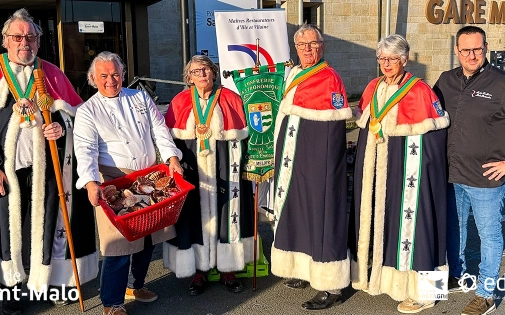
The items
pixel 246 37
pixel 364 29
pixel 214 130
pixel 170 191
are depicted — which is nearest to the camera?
pixel 170 191

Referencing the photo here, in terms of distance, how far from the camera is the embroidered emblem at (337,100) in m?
3.59

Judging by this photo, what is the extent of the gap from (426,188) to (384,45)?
102 cm

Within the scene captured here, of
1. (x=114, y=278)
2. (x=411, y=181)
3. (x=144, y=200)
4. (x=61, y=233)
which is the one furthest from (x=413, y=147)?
(x=61, y=233)

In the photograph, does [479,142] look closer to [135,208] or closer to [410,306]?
[410,306]

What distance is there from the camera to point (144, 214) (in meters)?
3.15

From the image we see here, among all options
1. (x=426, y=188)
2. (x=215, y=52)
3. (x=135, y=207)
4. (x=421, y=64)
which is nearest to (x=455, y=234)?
(x=426, y=188)

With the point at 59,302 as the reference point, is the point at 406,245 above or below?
above

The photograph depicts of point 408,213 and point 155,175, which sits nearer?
point 155,175

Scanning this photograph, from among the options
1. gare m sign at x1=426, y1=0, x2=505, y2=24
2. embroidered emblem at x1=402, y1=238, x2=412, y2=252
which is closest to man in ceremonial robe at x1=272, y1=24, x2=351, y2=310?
embroidered emblem at x1=402, y1=238, x2=412, y2=252

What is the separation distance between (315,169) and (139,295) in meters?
1.69

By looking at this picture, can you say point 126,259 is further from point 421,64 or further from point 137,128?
point 421,64

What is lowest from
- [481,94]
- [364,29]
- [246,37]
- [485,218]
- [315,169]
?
[485,218]

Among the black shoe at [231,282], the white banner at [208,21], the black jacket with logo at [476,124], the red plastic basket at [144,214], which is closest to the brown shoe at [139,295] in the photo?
the black shoe at [231,282]

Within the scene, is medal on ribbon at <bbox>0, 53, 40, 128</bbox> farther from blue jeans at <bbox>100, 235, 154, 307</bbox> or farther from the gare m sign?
the gare m sign
